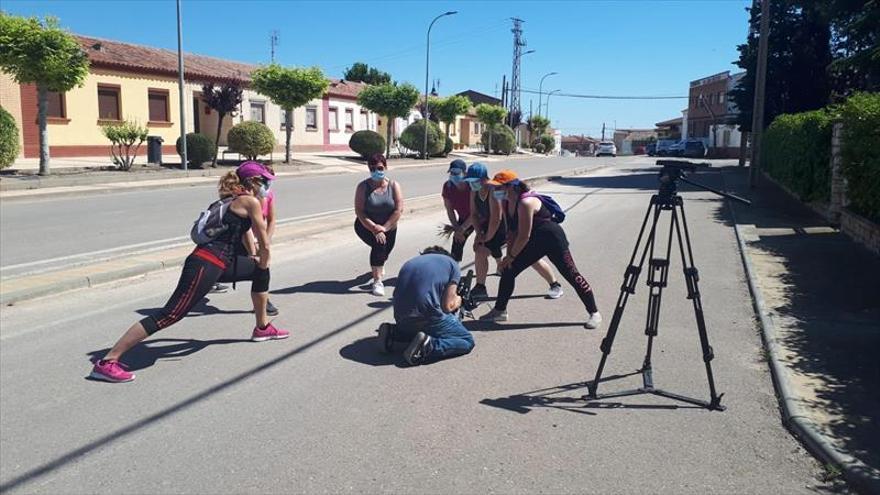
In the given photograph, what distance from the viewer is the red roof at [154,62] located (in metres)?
30.3

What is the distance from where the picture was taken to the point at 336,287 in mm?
8258

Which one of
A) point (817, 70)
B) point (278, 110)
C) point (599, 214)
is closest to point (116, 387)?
point (599, 214)

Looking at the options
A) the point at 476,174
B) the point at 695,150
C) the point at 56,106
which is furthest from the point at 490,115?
the point at 476,174

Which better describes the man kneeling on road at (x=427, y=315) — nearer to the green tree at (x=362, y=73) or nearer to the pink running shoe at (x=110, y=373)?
the pink running shoe at (x=110, y=373)

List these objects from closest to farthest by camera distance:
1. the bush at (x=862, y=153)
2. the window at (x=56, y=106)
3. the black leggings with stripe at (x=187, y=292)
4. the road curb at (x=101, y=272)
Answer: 1. the black leggings with stripe at (x=187, y=292)
2. the road curb at (x=101, y=272)
3. the bush at (x=862, y=153)
4. the window at (x=56, y=106)

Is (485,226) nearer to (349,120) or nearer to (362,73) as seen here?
(349,120)

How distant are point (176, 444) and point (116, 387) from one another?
3.84 ft

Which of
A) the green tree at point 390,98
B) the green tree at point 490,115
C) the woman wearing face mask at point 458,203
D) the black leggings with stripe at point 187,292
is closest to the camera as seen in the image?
the black leggings with stripe at point 187,292

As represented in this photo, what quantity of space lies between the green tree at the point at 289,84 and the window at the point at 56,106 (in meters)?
7.66

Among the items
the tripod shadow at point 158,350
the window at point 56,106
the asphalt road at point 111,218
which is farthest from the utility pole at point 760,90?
the window at point 56,106

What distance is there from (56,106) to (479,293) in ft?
87.3

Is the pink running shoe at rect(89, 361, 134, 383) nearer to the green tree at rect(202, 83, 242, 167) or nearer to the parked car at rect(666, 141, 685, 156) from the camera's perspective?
the green tree at rect(202, 83, 242, 167)

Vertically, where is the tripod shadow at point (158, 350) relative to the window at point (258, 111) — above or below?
below

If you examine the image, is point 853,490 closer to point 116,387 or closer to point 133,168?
point 116,387
